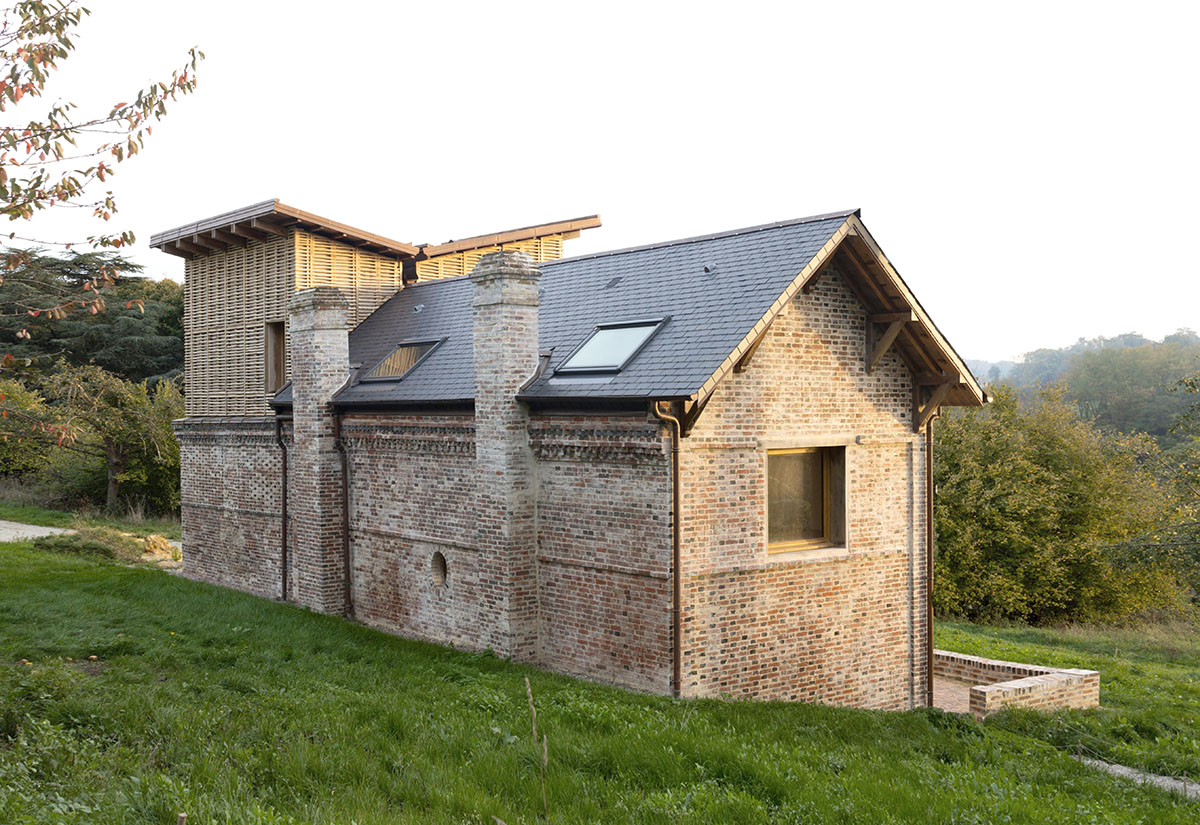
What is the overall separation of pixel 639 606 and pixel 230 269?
13.4 metres

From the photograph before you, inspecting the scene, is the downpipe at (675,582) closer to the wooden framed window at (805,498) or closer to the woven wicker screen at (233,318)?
the wooden framed window at (805,498)

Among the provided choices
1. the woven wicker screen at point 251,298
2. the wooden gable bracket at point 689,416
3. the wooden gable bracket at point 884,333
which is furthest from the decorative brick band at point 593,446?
the woven wicker screen at point 251,298

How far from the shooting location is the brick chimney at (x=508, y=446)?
40.3 feet

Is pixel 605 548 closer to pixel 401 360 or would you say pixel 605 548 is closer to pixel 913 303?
pixel 913 303

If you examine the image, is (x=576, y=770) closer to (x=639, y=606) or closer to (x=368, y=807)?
(x=368, y=807)

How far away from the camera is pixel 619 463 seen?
11.3 m

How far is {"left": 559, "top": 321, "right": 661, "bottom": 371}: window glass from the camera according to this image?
38.8 feet

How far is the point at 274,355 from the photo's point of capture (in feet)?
61.5

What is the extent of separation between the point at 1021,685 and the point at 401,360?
10.8 m

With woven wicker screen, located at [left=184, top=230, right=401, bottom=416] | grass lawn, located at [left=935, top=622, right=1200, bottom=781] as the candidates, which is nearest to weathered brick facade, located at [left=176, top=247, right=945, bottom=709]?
grass lawn, located at [left=935, top=622, right=1200, bottom=781]

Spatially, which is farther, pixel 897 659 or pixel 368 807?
pixel 897 659

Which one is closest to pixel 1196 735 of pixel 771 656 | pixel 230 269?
pixel 771 656

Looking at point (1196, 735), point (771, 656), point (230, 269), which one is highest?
point (230, 269)

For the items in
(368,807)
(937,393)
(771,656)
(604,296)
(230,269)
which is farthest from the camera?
(230,269)
